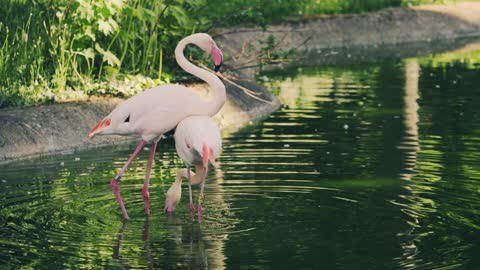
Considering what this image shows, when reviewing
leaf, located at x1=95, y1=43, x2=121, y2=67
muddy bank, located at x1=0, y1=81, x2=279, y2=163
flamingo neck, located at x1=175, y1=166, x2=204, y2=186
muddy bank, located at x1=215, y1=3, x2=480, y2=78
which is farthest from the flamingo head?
muddy bank, located at x1=215, y1=3, x2=480, y2=78

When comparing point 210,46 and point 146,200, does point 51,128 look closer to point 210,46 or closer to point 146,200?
point 146,200

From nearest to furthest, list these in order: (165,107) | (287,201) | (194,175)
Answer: (165,107), (194,175), (287,201)

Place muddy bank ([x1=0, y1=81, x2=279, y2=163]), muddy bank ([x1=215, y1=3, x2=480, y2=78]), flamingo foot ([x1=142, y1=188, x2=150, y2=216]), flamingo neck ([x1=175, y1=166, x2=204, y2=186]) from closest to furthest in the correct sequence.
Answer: flamingo foot ([x1=142, y1=188, x2=150, y2=216]), flamingo neck ([x1=175, y1=166, x2=204, y2=186]), muddy bank ([x1=0, y1=81, x2=279, y2=163]), muddy bank ([x1=215, y1=3, x2=480, y2=78])

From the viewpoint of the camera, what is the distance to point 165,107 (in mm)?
8727

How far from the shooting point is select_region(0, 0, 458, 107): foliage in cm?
1296

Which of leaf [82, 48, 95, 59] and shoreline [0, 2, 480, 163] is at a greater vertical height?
leaf [82, 48, 95, 59]

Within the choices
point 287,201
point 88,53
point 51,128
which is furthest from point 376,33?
point 287,201

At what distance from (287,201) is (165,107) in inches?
47.4

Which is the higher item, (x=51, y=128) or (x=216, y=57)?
(x=216, y=57)

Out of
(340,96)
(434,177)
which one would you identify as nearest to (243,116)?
(340,96)

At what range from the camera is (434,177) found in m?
10.1

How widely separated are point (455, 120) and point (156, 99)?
5.77 m

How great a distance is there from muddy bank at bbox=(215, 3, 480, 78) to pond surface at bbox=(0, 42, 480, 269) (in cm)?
821

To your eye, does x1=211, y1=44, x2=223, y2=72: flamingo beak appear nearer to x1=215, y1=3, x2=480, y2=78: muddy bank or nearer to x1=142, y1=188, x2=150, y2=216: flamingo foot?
x1=142, y1=188, x2=150, y2=216: flamingo foot
